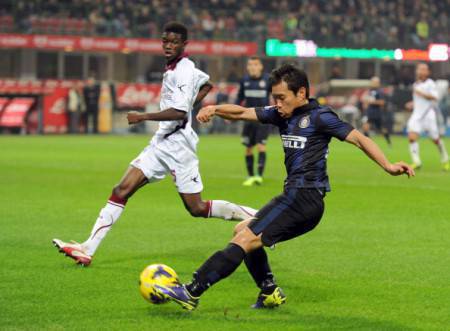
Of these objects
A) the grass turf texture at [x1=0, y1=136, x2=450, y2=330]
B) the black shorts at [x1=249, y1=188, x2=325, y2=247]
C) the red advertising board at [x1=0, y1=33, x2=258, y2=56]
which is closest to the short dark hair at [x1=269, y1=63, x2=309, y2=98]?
the black shorts at [x1=249, y1=188, x2=325, y2=247]

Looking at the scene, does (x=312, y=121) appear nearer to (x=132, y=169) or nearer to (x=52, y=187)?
(x=132, y=169)

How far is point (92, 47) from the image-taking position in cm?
4681

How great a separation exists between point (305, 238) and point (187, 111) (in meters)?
2.94

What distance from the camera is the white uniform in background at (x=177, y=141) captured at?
10.4 meters

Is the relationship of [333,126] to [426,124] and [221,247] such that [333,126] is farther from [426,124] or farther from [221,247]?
[426,124]

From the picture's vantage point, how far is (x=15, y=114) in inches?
1666

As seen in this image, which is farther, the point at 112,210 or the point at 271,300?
the point at 112,210

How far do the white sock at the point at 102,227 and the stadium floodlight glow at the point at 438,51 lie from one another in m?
47.4

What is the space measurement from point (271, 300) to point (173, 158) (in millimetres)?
2715

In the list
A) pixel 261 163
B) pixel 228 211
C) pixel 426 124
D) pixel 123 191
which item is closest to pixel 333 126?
pixel 228 211

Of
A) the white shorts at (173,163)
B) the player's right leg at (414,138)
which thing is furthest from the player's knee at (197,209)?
the player's right leg at (414,138)

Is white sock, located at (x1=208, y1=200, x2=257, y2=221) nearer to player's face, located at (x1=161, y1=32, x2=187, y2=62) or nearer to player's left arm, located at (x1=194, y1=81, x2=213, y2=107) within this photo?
player's left arm, located at (x1=194, y1=81, x2=213, y2=107)

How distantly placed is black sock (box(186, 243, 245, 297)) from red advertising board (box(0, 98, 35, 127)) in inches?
1396

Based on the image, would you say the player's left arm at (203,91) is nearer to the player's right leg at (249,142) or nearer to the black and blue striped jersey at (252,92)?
the player's right leg at (249,142)
